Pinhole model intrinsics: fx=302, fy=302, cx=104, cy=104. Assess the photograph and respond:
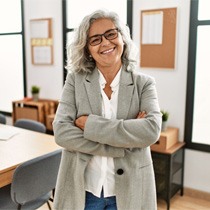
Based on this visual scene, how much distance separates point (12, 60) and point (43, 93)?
0.85 metres

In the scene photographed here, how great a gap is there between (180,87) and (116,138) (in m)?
2.01

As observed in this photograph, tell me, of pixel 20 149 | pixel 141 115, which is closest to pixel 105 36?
pixel 141 115

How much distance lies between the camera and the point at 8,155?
7.20 feet

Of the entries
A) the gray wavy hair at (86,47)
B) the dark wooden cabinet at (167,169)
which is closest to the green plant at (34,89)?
the dark wooden cabinet at (167,169)

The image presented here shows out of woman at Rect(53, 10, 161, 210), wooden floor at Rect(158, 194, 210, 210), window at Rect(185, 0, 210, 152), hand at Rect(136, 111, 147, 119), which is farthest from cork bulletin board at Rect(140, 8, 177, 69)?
hand at Rect(136, 111, 147, 119)

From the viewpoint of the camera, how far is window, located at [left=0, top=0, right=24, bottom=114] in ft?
15.1

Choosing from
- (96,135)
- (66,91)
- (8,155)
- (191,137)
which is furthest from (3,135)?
(191,137)

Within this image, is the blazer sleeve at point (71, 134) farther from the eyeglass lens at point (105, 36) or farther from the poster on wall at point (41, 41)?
the poster on wall at point (41, 41)

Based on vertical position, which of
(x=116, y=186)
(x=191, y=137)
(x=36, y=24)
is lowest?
(x=191, y=137)

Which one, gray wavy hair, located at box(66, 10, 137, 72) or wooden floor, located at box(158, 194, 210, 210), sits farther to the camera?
wooden floor, located at box(158, 194, 210, 210)

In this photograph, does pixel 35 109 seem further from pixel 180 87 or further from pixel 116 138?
pixel 116 138

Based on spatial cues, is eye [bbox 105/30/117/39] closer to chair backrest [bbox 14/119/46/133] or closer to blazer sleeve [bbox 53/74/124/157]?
blazer sleeve [bbox 53/74/124/157]

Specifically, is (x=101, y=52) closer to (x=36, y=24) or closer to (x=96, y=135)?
(x=96, y=135)

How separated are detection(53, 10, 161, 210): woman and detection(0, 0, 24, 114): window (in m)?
3.37
